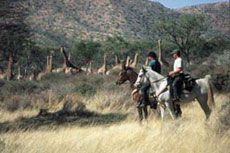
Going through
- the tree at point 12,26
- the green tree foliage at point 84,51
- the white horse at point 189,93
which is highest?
the tree at point 12,26

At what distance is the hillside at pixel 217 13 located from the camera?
104m

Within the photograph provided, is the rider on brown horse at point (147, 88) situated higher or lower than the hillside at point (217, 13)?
lower

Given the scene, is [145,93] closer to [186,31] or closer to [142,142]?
[142,142]

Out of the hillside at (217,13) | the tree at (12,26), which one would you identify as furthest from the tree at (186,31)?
the hillside at (217,13)

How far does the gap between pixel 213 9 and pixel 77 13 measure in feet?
157

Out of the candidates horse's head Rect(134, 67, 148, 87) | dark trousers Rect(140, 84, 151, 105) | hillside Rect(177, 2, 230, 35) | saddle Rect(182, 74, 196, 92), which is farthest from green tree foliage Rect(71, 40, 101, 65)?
hillside Rect(177, 2, 230, 35)

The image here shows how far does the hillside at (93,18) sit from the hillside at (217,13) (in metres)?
13.9

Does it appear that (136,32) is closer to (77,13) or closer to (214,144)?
(77,13)

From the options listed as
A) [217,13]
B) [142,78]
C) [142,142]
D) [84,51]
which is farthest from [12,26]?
[217,13]

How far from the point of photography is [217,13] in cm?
11494

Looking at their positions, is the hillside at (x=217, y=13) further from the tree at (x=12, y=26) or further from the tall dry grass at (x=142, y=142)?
the tall dry grass at (x=142, y=142)

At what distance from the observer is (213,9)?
118312mm

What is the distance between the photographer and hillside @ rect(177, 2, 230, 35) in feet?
342

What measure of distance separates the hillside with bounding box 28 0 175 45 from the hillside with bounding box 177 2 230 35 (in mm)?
13869
